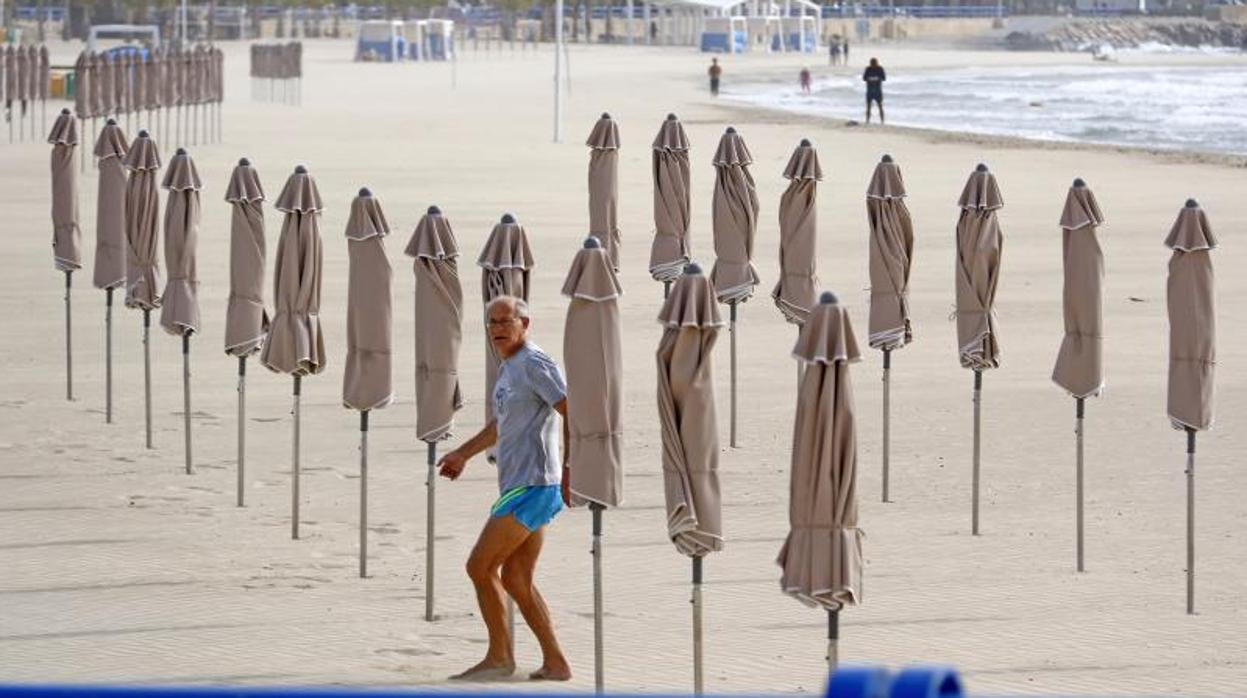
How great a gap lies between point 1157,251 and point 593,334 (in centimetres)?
1859

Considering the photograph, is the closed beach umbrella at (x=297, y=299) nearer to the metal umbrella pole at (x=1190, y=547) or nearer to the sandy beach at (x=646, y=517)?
the sandy beach at (x=646, y=517)

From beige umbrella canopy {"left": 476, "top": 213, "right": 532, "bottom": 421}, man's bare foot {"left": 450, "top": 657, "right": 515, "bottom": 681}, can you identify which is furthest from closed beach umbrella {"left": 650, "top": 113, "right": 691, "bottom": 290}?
man's bare foot {"left": 450, "top": 657, "right": 515, "bottom": 681}

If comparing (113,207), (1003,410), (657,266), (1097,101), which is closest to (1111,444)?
(1003,410)

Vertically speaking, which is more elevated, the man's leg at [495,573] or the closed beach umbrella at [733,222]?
the closed beach umbrella at [733,222]

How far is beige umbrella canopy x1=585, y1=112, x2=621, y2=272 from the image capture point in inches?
771

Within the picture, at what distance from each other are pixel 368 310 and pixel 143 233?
12.5 feet

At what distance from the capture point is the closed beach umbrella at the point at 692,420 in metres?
9.68

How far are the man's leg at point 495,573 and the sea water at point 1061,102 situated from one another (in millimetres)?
41686

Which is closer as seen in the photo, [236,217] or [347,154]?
[236,217]

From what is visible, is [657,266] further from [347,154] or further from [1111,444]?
[347,154]

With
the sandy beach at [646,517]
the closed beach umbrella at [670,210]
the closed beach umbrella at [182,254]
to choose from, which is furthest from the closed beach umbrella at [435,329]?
the closed beach umbrella at [670,210]

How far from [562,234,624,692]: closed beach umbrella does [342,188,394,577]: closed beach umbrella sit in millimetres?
2644

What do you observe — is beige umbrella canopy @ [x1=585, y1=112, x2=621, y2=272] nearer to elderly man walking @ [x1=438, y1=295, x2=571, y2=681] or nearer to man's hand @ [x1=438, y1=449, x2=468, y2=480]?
man's hand @ [x1=438, y1=449, x2=468, y2=480]

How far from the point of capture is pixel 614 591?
12203 millimetres
